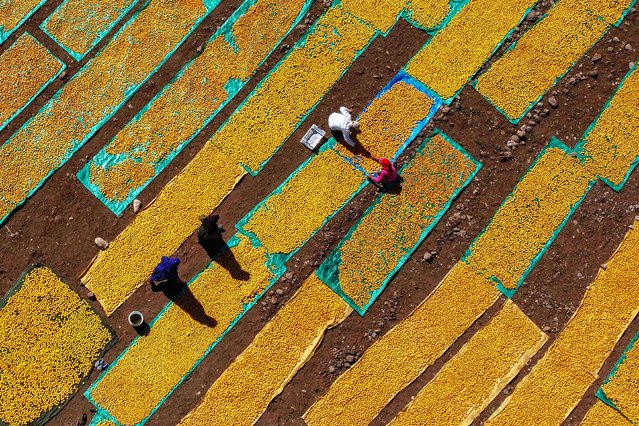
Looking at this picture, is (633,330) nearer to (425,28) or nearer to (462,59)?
(462,59)

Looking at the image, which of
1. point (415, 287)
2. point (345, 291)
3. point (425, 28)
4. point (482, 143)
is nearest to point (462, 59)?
point (425, 28)

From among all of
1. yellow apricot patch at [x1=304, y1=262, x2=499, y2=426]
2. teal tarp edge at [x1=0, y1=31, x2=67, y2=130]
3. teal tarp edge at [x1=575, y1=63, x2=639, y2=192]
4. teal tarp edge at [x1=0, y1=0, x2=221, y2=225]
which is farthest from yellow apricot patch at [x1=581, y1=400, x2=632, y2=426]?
teal tarp edge at [x1=0, y1=31, x2=67, y2=130]

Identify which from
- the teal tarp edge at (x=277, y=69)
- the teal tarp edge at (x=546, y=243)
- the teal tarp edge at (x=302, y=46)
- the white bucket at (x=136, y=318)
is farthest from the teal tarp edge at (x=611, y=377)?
the white bucket at (x=136, y=318)

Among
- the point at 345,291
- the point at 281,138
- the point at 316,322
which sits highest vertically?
the point at 281,138

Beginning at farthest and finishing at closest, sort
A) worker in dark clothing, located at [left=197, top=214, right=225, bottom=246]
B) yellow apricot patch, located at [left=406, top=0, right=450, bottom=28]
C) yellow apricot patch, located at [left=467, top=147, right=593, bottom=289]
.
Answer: yellow apricot patch, located at [left=406, top=0, right=450, bottom=28]
yellow apricot patch, located at [left=467, top=147, right=593, bottom=289]
worker in dark clothing, located at [left=197, top=214, right=225, bottom=246]

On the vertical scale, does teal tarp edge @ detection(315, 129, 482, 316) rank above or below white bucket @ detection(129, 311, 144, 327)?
above

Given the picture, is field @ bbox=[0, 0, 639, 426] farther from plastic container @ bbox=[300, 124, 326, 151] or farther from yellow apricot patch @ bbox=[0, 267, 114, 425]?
plastic container @ bbox=[300, 124, 326, 151]
